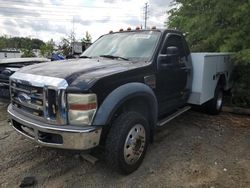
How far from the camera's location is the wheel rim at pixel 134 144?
335cm

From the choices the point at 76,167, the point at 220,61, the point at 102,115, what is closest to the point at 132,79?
the point at 102,115

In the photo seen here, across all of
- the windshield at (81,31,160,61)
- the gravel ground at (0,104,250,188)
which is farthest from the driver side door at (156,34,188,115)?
the gravel ground at (0,104,250,188)

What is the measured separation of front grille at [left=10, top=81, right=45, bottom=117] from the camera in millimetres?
3101

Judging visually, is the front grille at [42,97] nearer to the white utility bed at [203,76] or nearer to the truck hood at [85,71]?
the truck hood at [85,71]

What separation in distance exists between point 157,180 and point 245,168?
1287 mm

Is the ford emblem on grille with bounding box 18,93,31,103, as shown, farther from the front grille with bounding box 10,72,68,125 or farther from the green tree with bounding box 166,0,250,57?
the green tree with bounding box 166,0,250,57

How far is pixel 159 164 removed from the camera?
3.78 m

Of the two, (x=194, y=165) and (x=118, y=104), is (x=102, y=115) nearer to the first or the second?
(x=118, y=104)

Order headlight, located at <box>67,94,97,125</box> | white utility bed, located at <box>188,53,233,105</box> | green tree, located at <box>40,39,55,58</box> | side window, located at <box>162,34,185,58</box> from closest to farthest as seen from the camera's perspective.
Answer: headlight, located at <box>67,94,97,125</box> < side window, located at <box>162,34,185,58</box> < white utility bed, located at <box>188,53,233,105</box> < green tree, located at <box>40,39,55,58</box>

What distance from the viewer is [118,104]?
10.3 feet

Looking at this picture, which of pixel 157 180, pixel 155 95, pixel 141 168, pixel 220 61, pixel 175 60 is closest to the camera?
pixel 157 180

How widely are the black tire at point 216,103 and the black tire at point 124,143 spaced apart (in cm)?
292

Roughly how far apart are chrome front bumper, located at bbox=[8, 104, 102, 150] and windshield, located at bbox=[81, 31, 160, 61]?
157 centimetres

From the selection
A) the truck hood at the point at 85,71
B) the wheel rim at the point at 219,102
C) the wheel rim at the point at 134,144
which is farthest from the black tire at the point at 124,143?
the wheel rim at the point at 219,102
